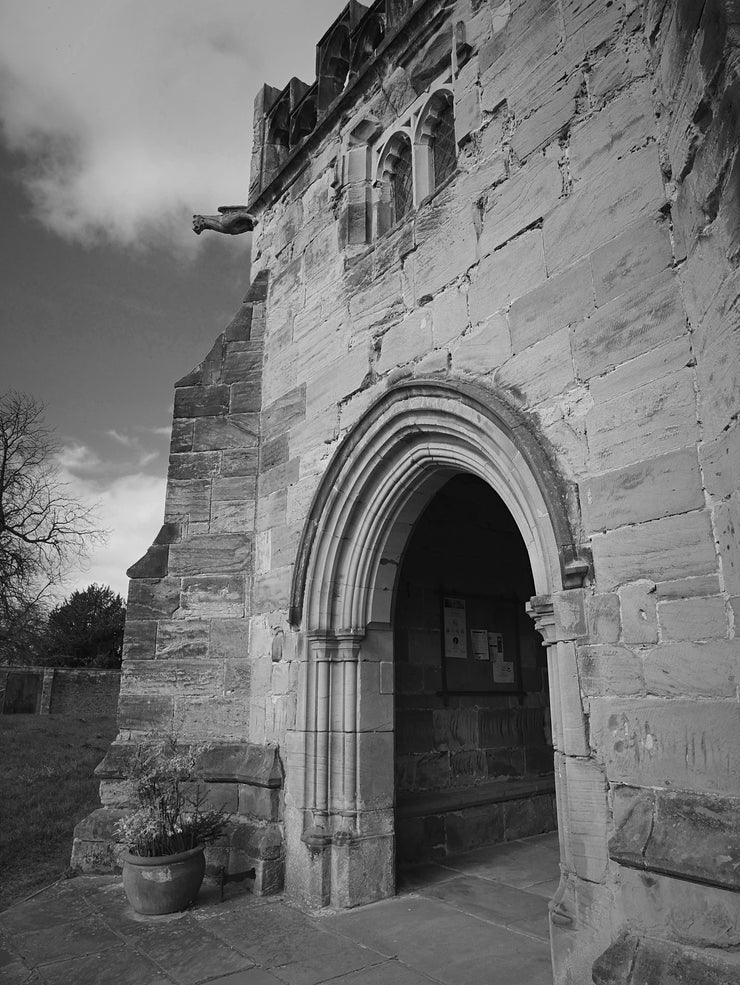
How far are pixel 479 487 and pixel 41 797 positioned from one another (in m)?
5.95

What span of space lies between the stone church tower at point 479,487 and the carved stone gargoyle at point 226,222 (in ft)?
0.10

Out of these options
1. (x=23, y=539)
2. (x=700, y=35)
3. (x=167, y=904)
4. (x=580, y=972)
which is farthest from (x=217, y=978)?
(x=23, y=539)

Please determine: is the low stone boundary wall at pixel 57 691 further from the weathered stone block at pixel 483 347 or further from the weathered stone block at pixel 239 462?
the weathered stone block at pixel 483 347

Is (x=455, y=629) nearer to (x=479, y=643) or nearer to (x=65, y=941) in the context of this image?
(x=479, y=643)

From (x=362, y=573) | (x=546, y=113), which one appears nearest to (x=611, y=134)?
(x=546, y=113)

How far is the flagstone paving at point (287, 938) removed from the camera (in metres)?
3.14

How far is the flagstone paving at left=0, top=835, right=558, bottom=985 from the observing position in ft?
10.3

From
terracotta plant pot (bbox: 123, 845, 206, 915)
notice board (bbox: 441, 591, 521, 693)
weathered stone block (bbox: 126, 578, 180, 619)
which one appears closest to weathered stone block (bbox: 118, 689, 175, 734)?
weathered stone block (bbox: 126, 578, 180, 619)

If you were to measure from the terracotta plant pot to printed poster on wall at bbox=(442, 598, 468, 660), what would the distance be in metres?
2.54

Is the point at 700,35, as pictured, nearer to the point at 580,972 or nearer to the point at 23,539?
the point at 580,972

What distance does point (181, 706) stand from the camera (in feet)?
17.1

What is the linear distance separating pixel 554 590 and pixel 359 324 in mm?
2560

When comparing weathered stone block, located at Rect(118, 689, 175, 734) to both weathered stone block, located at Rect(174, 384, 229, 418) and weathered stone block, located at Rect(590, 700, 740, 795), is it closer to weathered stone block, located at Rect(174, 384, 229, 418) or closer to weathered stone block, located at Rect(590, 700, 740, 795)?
weathered stone block, located at Rect(174, 384, 229, 418)

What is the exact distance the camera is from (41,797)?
774 cm
